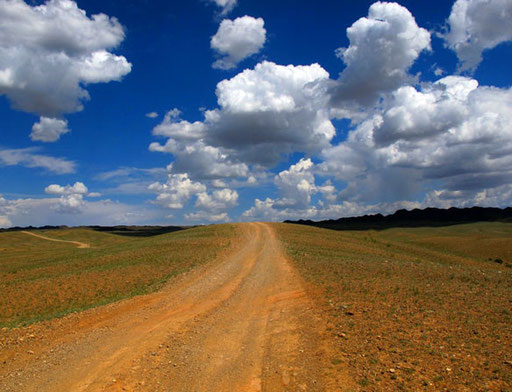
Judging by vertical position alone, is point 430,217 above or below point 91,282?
above

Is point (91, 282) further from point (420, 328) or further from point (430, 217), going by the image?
point (430, 217)

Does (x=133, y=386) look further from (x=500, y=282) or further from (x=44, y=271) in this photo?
(x=44, y=271)

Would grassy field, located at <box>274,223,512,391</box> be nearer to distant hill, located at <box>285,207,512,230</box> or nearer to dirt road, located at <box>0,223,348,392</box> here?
dirt road, located at <box>0,223,348,392</box>

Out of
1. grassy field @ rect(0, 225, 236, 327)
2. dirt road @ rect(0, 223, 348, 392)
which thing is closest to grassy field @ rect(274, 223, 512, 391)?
dirt road @ rect(0, 223, 348, 392)

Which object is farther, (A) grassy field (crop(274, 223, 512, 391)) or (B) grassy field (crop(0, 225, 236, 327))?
(B) grassy field (crop(0, 225, 236, 327))

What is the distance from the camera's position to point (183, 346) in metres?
12.1

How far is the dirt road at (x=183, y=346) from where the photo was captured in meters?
9.62

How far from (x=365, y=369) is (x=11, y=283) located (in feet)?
97.4

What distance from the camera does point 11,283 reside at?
2880 centimetres

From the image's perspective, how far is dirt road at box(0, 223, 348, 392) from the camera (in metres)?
9.62

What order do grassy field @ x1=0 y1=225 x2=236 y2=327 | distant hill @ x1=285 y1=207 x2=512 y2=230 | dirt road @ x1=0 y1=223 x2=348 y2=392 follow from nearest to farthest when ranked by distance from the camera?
1. dirt road @ x1=0 y1=223 x2=348 y2=392
2. grassy field @ x1=0 y1=225 x2=236 y2=327
3. distant hill @ x1=285 y1=207 x2=512 y2=230

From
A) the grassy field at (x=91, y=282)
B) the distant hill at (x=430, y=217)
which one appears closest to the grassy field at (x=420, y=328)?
the grassy field at (x=91, y=282)

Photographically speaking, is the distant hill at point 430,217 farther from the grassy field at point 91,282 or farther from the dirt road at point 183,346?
the dirt road at point 183,346

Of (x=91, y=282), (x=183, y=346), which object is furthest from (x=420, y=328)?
(x=91, y=282)
